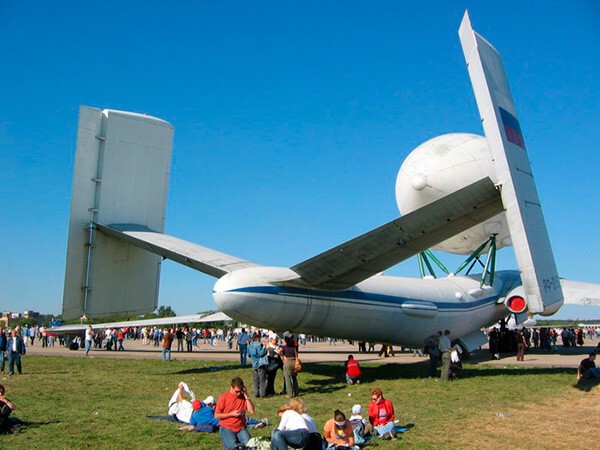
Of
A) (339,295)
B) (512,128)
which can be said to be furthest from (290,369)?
(512,128)

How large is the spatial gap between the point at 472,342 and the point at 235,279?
518 inches

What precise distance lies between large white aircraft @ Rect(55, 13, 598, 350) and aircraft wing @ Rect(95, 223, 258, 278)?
7cm

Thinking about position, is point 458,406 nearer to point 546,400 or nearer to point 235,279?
point 546,400

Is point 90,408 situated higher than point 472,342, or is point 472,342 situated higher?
point 472,342

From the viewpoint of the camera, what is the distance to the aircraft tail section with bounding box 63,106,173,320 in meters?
17.5

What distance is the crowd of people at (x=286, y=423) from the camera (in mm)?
7090

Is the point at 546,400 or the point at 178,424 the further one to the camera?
Answer: the point at 546,400

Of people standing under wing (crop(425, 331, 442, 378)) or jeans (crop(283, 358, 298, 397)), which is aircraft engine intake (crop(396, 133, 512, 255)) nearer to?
people standing under wing (crop(425, 331, 442, 378))

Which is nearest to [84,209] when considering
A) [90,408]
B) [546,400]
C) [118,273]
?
[118,273]

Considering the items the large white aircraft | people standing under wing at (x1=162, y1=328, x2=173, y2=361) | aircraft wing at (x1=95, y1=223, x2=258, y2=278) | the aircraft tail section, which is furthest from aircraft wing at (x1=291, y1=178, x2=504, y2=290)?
people standing under wing at (x1=162, y1=328, x2=173, y2=361)

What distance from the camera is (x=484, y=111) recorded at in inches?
496

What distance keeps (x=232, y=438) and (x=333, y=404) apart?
188 inches

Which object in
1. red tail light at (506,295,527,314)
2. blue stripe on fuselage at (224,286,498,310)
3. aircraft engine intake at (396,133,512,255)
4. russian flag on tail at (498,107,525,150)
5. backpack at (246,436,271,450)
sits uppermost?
aircraft engine intake at (396,133,512,255)

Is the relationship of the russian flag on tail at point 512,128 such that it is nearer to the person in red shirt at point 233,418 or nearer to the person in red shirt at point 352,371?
the person in red shirt at point 352,371
